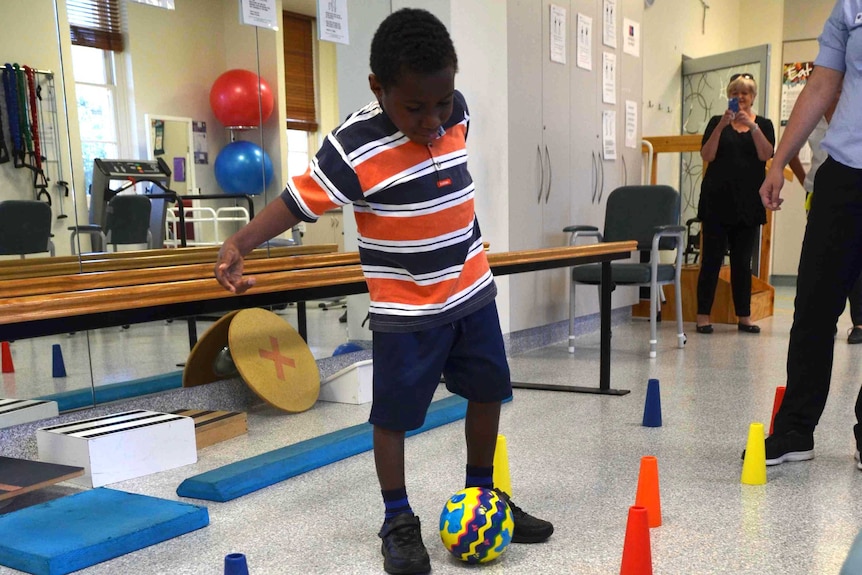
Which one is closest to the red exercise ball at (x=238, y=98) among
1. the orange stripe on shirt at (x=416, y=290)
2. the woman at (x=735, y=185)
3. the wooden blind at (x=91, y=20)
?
the wooden blind at (x=91, y=20)

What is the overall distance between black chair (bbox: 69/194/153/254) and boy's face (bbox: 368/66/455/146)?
1.88 m

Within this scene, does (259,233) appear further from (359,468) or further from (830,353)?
(830,353)

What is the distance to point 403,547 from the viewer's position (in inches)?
64.2

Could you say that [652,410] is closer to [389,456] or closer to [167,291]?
[389,456]

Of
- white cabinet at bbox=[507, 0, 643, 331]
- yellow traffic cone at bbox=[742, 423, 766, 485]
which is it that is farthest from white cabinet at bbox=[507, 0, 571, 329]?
yellow traffic cone at bbox=[742, 423, 766, 485]

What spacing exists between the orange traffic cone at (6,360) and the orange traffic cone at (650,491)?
2321 millimetres

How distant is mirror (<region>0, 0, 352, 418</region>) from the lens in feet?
9.40

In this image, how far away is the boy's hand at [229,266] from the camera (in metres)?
1.53

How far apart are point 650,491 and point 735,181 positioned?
3.45 meters

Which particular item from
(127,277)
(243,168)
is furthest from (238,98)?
(127,277)

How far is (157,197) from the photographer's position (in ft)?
11.0

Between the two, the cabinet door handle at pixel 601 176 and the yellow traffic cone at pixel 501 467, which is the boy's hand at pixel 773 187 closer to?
the yellow traffic cone at pixel 501 467

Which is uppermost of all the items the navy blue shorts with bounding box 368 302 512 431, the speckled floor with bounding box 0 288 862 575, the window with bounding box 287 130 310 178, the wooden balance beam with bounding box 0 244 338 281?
the window with bounding box 287 130 310 178

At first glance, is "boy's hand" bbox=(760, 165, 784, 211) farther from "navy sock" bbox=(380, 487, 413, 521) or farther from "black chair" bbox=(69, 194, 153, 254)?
"black chair" bbox=(69, 194, 153, 254)
